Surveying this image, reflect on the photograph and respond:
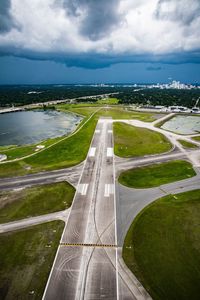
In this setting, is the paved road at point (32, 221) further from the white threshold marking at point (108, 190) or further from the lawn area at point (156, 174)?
the lawn area at point (156, 174)

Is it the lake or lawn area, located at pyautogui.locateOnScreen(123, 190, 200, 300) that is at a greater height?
lawn area, located at pyautogui.locateOnScreen(123, 190, 200, 300)

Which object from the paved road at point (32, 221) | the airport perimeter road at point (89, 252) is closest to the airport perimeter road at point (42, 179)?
the airport perimeter road at point (89, 252)

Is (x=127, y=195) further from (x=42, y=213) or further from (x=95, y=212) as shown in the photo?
(x=42, y=213)

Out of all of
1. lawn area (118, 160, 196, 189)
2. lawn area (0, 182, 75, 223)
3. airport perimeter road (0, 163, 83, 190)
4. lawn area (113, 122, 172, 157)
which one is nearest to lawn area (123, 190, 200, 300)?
lawn area (118, 160, 196, 189)

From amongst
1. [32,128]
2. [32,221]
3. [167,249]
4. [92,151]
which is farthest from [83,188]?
[32,128]

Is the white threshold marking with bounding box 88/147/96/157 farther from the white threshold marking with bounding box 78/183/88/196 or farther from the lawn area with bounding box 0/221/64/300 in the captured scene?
the lawn area with bounding box 0/221/64/300

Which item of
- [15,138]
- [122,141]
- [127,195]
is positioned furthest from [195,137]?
[15,138]
